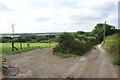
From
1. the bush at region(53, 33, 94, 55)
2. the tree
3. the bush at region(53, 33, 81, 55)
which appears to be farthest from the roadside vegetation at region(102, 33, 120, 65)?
the tree

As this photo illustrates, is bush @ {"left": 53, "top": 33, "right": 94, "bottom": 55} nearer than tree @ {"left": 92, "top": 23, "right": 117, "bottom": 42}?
Yes

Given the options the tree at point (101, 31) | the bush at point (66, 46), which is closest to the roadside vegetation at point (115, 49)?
the bush at point (66, 46)

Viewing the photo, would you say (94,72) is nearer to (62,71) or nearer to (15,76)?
(62,71)

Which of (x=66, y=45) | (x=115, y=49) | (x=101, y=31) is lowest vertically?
→ (x=115, y=49)

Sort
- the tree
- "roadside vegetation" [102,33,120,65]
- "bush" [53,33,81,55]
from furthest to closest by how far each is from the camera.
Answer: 1. the tree
2. "bush" [53,33,81,55]
3. "roadside vegetation" [102,33,120,65]

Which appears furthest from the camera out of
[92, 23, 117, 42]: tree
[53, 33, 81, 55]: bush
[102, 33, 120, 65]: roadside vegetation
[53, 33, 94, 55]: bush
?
[92, 23, 117, 42]: tree

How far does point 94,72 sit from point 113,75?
1412 mm

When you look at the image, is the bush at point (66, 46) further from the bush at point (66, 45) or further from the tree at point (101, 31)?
the tree at point (101, 31)

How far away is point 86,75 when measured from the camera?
15.8 metres

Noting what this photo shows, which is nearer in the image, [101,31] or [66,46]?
[66,46]

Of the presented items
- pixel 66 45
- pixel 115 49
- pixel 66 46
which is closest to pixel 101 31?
pixel 66 45

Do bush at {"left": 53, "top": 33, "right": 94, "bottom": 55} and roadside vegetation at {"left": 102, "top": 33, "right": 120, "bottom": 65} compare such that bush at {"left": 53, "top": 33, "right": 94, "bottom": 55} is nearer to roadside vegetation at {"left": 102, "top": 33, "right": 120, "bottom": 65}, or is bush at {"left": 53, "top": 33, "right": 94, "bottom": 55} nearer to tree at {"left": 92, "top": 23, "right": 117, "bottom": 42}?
roadside vegetation at {"left": 102, "top": 33, "right": 120, "bottom": 65}

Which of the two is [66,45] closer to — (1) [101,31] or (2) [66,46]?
(2) [66,46]

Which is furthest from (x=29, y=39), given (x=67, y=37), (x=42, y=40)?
(x=67, y=37)
